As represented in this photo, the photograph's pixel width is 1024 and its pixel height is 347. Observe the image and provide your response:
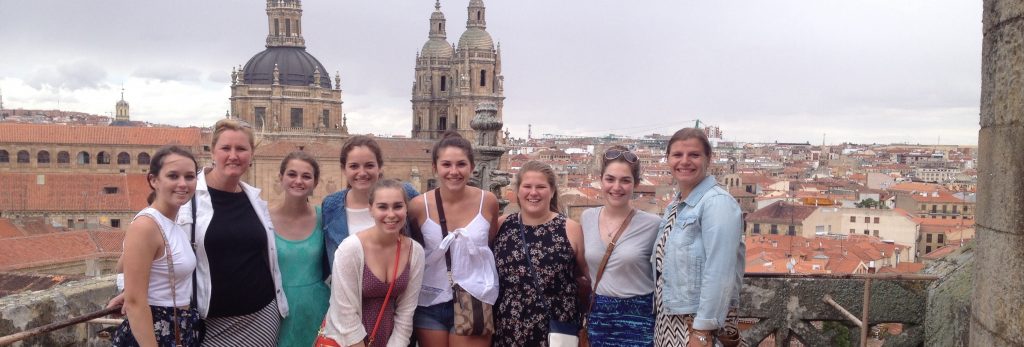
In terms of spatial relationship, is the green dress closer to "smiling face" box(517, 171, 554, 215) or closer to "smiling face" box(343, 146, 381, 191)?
"smiling face" box(343, 146, 381, 191)

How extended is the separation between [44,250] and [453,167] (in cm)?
2373

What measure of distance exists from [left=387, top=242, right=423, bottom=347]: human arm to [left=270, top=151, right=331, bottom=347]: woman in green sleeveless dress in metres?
0.42

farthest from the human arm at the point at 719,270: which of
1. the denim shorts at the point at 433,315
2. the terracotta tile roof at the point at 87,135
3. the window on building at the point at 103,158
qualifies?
the window on building at the point at 103,158

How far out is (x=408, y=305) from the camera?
11.2 ft

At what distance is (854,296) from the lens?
162 inches

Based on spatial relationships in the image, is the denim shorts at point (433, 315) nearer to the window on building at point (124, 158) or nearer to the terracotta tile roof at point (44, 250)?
the terracotta tile roof at point (44, 250)

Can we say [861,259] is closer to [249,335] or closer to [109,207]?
[249,335]

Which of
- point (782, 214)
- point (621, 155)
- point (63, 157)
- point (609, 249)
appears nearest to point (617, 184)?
point (621, 155)

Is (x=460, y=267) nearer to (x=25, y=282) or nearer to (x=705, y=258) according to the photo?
(x=705, y=258)

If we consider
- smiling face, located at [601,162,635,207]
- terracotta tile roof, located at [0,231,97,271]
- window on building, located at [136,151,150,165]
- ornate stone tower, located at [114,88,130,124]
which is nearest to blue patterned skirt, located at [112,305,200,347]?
smiling face, located at [601,162,635,207]

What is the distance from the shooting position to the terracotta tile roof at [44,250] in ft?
71.7

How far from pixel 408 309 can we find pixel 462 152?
2.54 ft

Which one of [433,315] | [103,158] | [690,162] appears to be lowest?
[103,158]

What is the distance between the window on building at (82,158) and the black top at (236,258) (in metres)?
50.4
